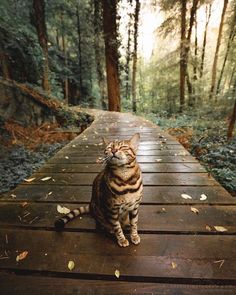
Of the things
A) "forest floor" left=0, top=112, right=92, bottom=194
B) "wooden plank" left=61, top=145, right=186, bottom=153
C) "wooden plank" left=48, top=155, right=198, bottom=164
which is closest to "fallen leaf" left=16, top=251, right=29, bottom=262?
"wooden plank" left=48, top=155, right=198, bottom=164

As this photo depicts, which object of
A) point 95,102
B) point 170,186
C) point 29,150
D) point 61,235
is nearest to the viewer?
point 61,235

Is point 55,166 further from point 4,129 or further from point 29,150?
point 4,129

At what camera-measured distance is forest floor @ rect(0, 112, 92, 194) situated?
5.05 metres

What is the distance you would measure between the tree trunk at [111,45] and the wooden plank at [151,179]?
8345 millimetres

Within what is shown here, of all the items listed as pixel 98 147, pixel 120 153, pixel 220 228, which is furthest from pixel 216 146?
pixel 120 153

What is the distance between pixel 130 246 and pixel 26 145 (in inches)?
244

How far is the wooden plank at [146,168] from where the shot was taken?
10.3 ft

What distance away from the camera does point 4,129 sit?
739 centimetres

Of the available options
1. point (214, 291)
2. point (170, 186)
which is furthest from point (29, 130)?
point (214, 291)

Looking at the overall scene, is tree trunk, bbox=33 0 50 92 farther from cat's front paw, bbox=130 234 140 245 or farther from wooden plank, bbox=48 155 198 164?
cat's front paw, bbox=130 234 140 245

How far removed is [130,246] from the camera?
167cm

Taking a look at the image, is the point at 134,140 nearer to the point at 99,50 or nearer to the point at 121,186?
the point at 121,186

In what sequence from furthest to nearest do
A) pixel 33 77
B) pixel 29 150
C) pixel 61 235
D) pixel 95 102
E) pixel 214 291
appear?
pixel 95 102
pixel 33 77
pixel 29 150
pixel 61 235
pixel 214 291

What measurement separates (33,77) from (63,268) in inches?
492
